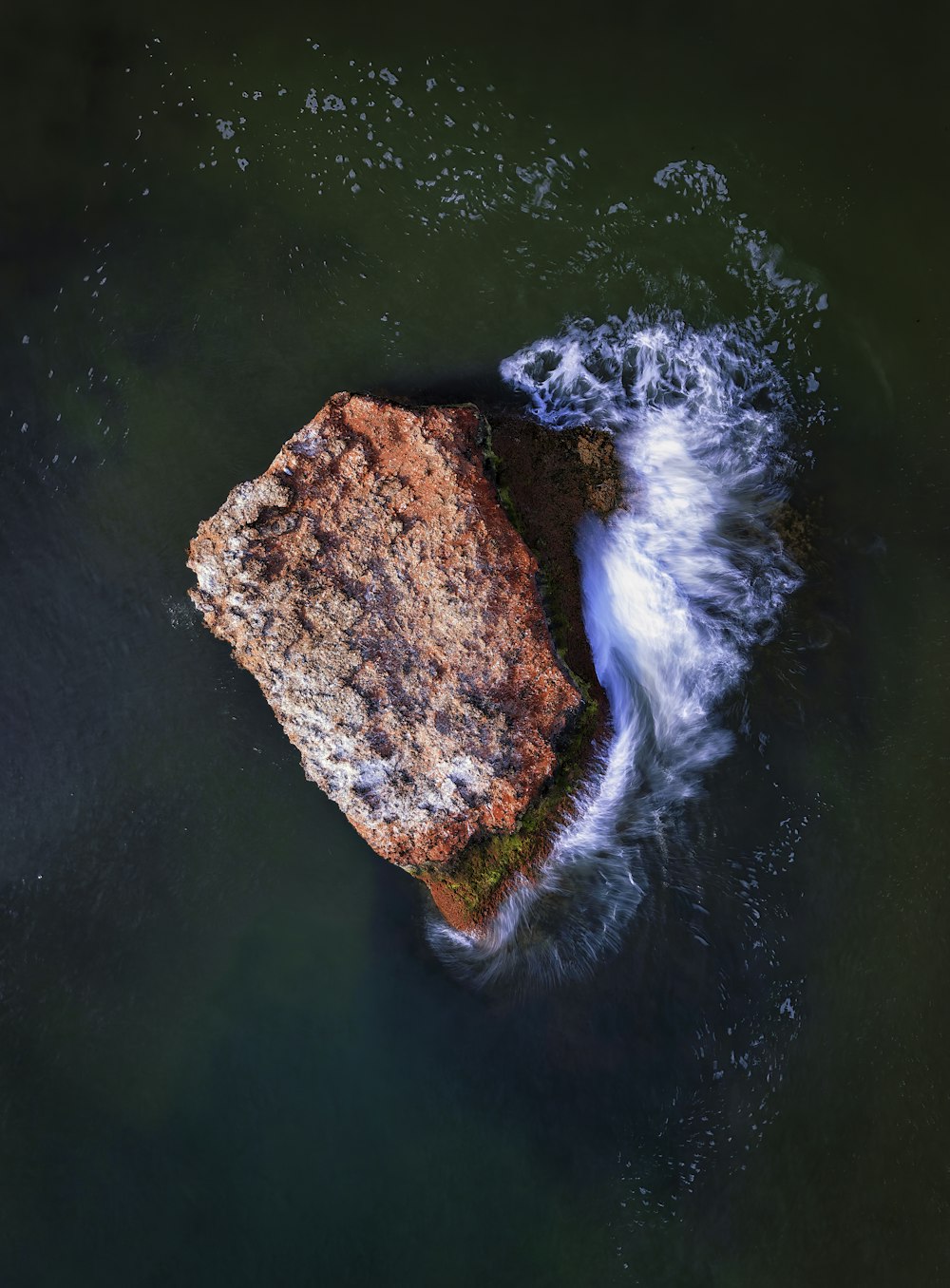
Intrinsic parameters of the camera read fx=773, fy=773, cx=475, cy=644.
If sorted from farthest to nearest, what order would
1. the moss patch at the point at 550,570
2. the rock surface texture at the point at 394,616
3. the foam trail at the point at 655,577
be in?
the foam trail at the point at 655,577, the moss patch at the point at 550,570, the rock surface texture at the point at 394,616

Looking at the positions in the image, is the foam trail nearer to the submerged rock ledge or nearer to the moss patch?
the moss patch

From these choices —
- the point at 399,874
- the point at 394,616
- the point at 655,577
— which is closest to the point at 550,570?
the point at 655,577

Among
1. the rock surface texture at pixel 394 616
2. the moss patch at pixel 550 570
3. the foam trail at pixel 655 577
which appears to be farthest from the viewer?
the foam trail at pixel 655 577

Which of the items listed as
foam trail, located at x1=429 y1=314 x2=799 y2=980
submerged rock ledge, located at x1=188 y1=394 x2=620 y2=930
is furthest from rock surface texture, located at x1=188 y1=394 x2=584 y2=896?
foam trail, located at x1=429 y1=314 x2=799 y2=980

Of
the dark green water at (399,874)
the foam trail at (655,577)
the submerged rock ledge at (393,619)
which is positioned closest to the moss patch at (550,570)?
the foam trail at (655,577)

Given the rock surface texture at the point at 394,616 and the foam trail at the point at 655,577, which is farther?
the foam trail at the point at 655,577

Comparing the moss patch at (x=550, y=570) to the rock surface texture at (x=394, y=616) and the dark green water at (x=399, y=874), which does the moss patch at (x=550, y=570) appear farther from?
the dark green water at (x=399, y=874)
